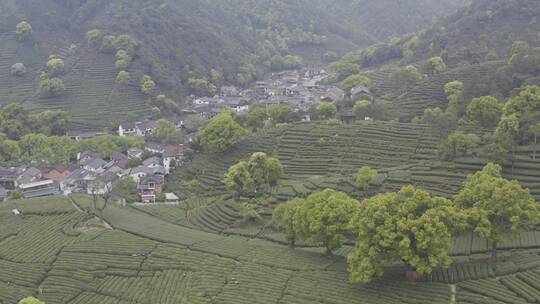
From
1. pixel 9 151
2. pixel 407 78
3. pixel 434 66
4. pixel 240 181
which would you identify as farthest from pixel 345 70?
pixel 9 151

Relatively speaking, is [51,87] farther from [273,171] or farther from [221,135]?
[273,171]

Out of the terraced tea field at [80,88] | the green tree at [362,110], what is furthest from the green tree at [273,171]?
the terraced tea field at [80,88]

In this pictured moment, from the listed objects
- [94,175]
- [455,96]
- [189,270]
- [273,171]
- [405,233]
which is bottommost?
[189,270]

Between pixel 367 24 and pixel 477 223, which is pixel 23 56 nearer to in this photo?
pixel 477 223

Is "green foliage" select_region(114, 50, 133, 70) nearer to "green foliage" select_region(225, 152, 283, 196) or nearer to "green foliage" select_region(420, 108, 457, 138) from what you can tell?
"green foliage" select_region(225, 152, 283, 196)

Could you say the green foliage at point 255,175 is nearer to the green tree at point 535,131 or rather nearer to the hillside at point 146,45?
the green tree at point 535,131
